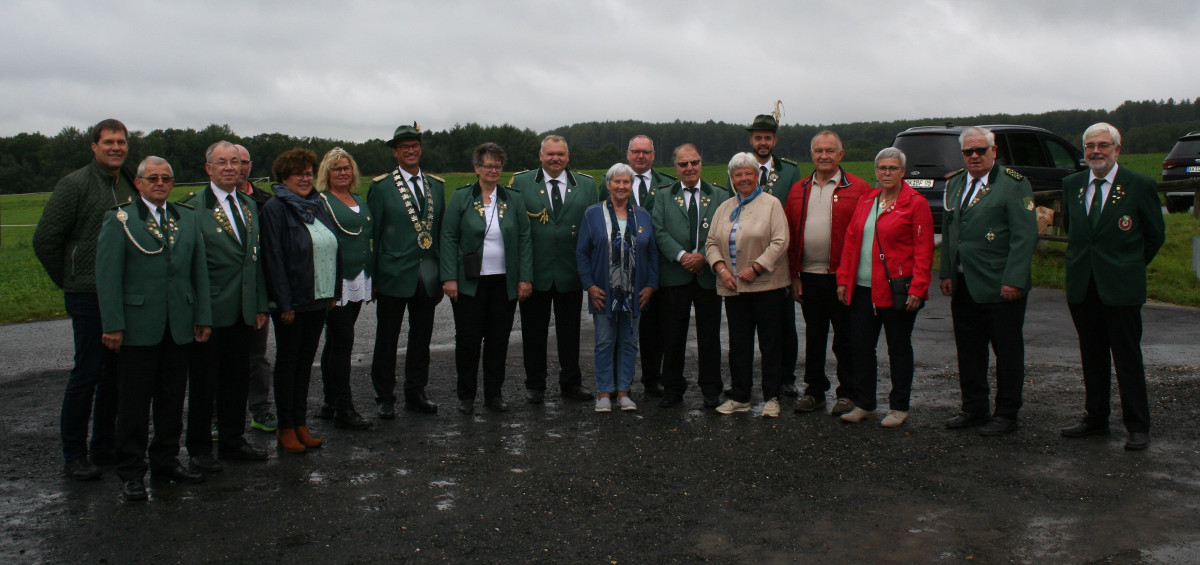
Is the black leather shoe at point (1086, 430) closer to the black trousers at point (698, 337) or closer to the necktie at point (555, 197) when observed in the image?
the black trousers at point (698, 337)

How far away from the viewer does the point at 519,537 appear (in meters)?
4.41

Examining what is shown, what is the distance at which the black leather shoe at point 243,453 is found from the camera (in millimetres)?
5820

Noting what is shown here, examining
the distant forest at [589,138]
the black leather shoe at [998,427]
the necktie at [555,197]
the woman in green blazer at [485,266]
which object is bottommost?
the black leather shoe at [998,427]

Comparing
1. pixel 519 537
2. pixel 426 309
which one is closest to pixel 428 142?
pixel 426 309

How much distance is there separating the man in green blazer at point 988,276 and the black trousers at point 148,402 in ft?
16.1

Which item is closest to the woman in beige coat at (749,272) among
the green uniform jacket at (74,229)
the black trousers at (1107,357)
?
the black trousers at (1107,357)

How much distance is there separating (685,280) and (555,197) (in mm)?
1227

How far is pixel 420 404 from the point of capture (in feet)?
23.3

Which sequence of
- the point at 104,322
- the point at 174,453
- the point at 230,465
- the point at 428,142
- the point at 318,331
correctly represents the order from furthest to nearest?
1. the point at 428,142
2. the point at 318,331
3. the point at 230,465
4. the point at 174,453
5. the point at 104,322

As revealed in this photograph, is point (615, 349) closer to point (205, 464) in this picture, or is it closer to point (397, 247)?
point (397, 247)

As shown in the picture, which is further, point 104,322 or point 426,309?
point 426,309

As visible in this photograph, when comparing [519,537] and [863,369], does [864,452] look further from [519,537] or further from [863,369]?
[519,537]

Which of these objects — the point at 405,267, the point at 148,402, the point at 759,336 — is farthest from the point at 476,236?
the point at 148,402

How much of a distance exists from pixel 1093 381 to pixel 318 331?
5109 mm
